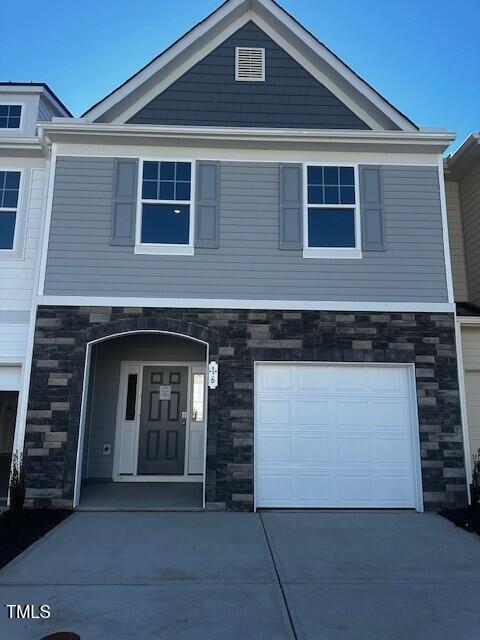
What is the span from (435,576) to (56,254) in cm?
682

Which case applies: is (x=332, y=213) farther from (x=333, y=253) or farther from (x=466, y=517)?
(x=466, y=517)

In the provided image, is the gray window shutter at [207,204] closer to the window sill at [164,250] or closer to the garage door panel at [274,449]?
the window sill at [164,250]

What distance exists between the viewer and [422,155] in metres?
8.49

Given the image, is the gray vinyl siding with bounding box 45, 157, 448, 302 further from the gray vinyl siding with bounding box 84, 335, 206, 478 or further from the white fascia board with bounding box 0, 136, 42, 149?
the gray vinyl siding with bounding box 84, 335, 206, 478

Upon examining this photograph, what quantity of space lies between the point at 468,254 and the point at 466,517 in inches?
213

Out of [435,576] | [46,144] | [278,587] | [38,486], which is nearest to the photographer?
[278,587]

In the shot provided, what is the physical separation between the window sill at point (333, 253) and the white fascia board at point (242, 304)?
2.49 ft

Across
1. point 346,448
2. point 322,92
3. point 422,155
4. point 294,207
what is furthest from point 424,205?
point 346,448

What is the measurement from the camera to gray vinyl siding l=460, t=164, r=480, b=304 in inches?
383

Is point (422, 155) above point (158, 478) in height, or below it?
above

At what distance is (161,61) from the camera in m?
8.69

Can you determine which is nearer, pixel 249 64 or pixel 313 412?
pixel 313 412

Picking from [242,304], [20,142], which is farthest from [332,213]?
[20,142]

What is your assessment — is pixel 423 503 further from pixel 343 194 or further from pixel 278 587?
pixel 343 194
